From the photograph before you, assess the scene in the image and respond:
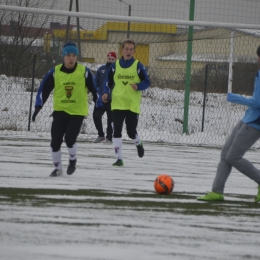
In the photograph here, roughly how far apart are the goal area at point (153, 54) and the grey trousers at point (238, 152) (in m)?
9.02

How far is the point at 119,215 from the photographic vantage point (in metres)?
8.01

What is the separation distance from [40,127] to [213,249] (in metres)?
16.8

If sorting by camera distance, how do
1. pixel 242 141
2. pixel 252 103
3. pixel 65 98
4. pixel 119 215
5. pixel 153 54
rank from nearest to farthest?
pixel 119 215, pixel 252 103, pixel 242 141, pixel 65 98, pixel 153 54

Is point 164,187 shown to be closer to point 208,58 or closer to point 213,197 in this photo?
point 213,197

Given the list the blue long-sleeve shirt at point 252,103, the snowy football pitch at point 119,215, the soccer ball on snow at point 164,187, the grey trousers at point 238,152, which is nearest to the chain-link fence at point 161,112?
the snowy football pitch at point 119,215

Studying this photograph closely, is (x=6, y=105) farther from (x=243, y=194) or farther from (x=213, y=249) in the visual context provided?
(x=213, y=249)

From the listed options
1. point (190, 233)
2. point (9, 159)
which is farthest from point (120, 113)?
point (190, 233)

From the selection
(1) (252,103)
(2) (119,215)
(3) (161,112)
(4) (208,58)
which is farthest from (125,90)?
(3) (161,112)

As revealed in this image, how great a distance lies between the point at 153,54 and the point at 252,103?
12889mm

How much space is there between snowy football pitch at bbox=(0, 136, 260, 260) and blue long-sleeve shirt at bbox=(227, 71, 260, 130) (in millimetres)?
986

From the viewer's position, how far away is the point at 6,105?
2603 cm

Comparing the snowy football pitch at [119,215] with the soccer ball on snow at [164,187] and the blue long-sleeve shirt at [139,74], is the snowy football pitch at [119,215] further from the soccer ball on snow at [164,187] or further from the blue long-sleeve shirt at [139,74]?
the blue long-sleeve shirt at [139,74]

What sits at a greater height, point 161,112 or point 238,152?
point 238,152

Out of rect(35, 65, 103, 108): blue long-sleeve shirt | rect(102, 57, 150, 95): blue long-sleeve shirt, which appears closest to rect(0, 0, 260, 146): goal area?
rect(102, 57, 150, 95): blue long-sleeve shirt
